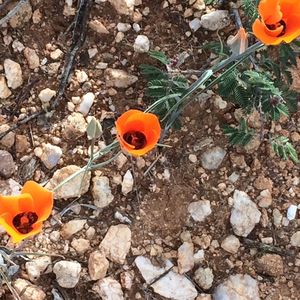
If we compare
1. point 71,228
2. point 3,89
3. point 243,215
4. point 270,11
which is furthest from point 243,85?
point 3,89

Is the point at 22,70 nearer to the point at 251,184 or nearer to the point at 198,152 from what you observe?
the point at 198,152

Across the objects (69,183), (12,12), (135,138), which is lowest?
(69,183)

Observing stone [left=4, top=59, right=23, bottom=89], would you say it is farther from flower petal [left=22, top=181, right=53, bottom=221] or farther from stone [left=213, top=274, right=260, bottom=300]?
stone [left=213, top=274, right=260, bottom=300]

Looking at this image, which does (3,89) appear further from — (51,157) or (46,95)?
(51,157)

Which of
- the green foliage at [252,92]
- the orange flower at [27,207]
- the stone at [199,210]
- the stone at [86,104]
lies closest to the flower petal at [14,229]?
the orange flower at [27,207]

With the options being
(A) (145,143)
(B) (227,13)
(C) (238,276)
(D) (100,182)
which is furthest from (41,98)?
(C) (238,276)

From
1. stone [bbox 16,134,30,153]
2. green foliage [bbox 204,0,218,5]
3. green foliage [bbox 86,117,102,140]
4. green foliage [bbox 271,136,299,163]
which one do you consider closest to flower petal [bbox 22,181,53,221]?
green foliage [bbox 86,117,102,140]
